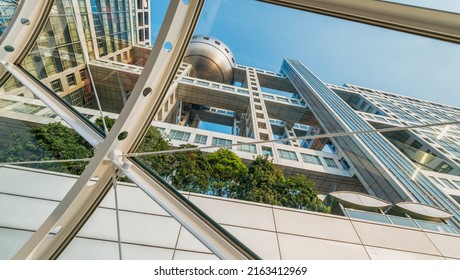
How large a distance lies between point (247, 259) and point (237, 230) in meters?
2.04

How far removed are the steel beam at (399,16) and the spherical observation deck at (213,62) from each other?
105 feet

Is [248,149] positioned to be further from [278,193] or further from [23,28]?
[23,28]

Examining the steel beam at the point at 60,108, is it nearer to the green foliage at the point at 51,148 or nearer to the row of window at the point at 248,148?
the green foliage at the point at 51,148

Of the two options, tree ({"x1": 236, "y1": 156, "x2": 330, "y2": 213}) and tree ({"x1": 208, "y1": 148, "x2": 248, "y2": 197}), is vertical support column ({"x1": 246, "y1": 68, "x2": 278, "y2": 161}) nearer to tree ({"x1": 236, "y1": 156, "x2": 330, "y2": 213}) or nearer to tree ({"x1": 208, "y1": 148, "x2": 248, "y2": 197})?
tree ({"x1": 208, "y1": 148, "x2": 248, "y2": 197})

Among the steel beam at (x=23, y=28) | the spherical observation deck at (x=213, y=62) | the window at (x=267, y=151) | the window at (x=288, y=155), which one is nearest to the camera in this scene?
the steel beam at (x=23, y=28)

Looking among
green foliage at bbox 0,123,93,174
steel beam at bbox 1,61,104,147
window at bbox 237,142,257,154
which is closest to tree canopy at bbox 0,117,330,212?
green foliage at bbox 0,123,93,174

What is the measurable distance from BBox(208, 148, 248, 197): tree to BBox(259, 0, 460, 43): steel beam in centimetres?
472

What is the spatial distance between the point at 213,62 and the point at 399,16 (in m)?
37.6

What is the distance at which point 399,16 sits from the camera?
1.44 meters

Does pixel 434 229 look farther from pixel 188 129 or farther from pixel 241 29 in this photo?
pixel 188 129

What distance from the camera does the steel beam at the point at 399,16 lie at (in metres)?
1.32

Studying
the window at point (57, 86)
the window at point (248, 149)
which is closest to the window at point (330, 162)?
the window at point (248, 149)

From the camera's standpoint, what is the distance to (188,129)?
19.9m
